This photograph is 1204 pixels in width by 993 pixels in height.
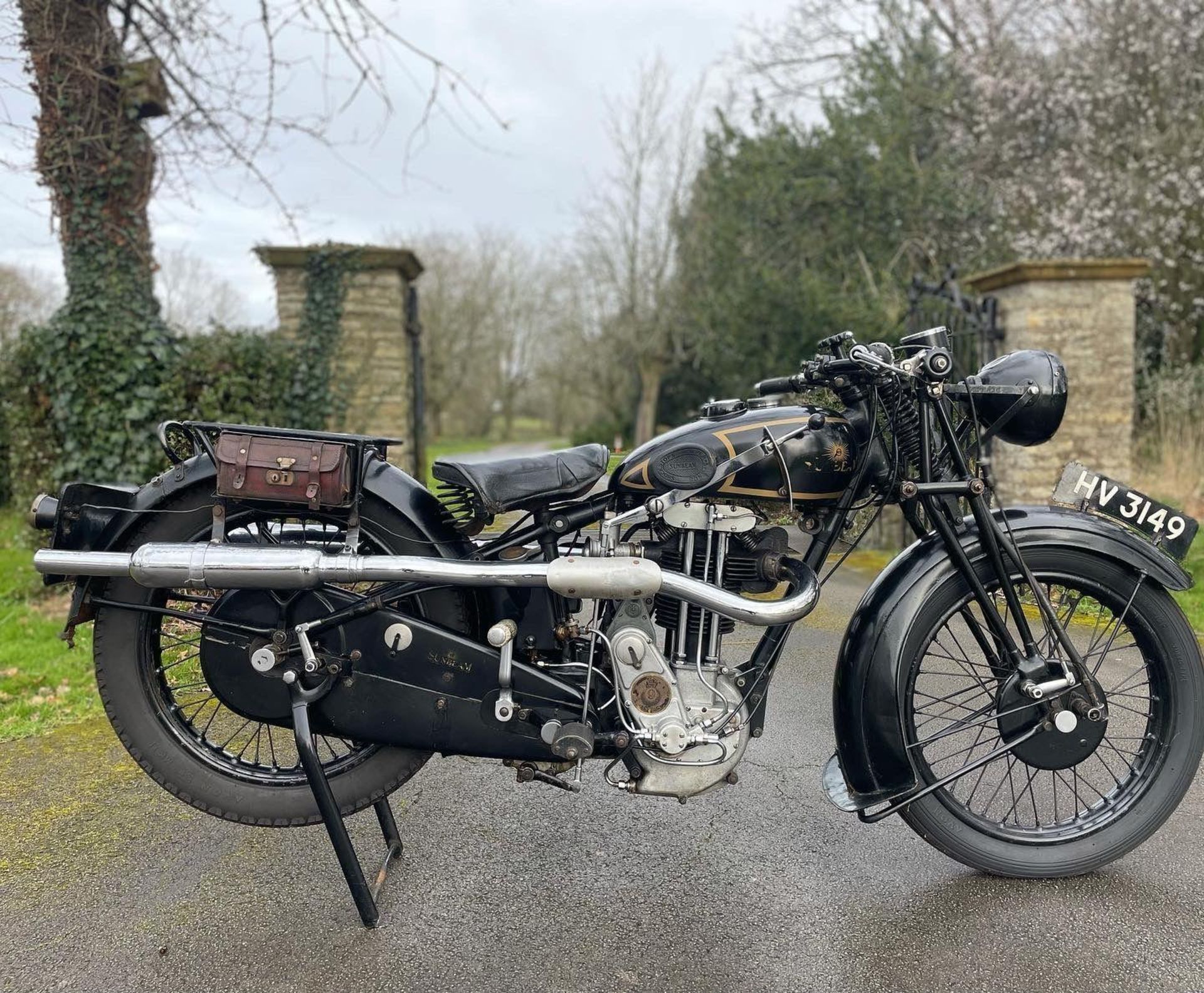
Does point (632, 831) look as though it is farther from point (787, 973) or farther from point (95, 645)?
point (95, 645)

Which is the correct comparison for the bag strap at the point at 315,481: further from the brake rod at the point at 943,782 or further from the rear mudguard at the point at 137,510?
the brake rod at the point at 943,782

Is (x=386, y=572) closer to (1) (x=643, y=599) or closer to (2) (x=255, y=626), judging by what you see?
(2) (x=255, y=626)

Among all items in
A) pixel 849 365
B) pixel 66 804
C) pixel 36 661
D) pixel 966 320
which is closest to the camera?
pixel 849 365

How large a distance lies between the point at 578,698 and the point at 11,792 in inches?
78.5

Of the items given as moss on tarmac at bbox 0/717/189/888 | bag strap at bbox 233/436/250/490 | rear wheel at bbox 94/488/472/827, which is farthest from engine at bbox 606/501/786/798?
moss on tarmac at bbox 0/717/189/888

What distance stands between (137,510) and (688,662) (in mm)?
1428

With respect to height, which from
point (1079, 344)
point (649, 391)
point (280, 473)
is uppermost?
point (649, 391)

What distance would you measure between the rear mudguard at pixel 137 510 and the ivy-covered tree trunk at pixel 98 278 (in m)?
4.15

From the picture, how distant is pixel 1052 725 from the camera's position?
222 cm

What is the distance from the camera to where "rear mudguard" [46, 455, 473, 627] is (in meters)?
2.12

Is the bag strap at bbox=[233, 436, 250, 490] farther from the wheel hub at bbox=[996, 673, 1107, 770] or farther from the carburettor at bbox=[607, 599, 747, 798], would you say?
A: the wheel hub at bbox=[996, 673, 1107, 770]

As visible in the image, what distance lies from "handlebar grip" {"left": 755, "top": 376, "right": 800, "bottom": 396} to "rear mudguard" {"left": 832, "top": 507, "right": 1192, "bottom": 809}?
539mm

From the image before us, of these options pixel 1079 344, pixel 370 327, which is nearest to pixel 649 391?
pixel 370 327

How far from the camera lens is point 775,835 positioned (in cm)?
247
